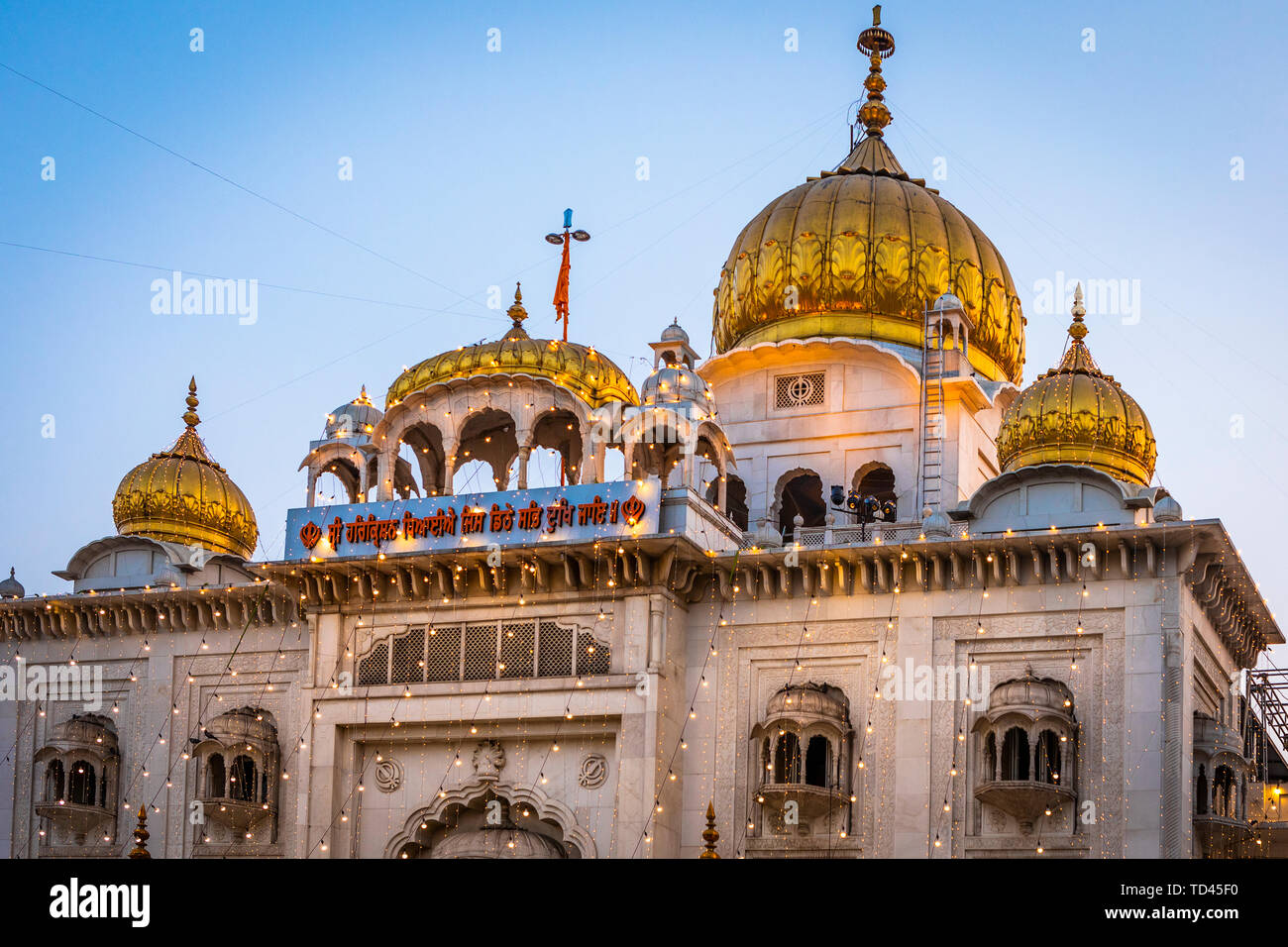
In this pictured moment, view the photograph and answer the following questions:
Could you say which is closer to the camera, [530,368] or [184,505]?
[530,368]

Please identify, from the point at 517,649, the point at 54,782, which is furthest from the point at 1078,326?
the point at 54,782

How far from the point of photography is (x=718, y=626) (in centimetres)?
2734

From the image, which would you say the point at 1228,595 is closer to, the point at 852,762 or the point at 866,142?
the point at 852,762

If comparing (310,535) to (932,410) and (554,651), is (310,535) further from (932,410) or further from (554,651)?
(932,410)

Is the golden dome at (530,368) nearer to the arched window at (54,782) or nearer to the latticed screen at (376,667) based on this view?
the latticed screen at (376,667)

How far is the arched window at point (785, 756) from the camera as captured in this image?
26281 mm

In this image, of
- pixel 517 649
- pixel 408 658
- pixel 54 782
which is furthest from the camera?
pixel 54 782

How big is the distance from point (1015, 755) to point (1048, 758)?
15.8 inches

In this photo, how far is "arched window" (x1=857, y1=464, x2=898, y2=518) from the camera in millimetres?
31500

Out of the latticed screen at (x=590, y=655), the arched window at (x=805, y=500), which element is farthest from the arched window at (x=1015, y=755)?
the arched window at (x=805, y=500)

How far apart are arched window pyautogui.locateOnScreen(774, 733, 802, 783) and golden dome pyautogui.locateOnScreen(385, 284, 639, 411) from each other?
18.4 feet

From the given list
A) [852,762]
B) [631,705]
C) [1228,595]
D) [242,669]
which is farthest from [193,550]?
[1228,595]

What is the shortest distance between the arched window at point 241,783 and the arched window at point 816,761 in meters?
7.69
